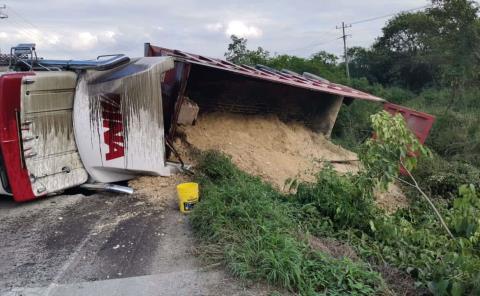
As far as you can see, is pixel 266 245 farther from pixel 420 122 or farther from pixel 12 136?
pixel 420 122

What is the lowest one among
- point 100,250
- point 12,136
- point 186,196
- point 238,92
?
point 100,250

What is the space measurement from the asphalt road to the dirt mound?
1.60 m

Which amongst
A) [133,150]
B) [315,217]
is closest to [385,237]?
[315,217]

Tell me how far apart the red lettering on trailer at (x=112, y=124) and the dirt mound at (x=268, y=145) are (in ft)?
3.75

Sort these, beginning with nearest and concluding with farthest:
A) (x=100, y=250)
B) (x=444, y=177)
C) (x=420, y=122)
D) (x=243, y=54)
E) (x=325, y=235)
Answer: (x=100, y=250), (x=325, y=235), (x=444, y=177), (x=420, y=122), (x=243, y=54)

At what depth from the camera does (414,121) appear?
26.3 feet

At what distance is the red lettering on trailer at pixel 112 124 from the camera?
519 cm

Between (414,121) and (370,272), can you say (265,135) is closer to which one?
(414,121)

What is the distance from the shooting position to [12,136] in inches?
181

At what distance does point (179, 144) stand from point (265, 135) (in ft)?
5.06

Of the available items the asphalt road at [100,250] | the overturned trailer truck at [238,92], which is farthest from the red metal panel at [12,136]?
the overturned trailer truck at [238,92]

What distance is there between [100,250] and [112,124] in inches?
68.3

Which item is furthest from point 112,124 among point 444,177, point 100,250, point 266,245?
point 444,177

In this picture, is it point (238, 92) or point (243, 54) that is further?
point (243, 54)
